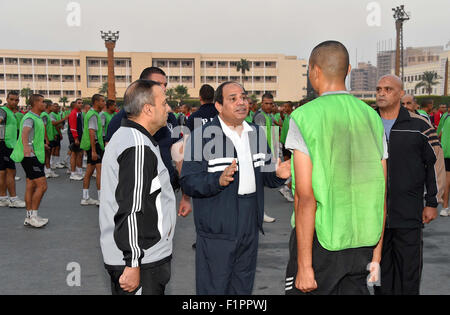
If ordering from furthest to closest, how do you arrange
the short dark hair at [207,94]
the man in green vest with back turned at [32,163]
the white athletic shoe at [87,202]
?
1. the white athletic shoe at [87,202]
2. the man in green vest with back turned at [32,163]
3. the short dark hair at [207,94]

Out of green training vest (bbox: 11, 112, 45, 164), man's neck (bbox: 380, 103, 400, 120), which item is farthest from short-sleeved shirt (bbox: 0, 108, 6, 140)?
man's neck (bbox: 380, 103, 400, 120)

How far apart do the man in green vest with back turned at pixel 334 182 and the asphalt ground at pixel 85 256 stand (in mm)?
2200

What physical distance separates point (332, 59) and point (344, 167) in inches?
22.5

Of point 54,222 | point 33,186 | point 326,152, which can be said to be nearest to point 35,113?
point 33,186

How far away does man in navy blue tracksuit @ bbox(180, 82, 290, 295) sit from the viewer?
3188 millimetres

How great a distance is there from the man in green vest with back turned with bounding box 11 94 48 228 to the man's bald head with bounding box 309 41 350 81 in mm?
5937

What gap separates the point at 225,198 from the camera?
127 inches

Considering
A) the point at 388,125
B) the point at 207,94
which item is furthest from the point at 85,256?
the point at 388,125

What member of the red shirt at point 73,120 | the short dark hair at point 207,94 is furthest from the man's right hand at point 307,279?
the red shirt at point 73,120

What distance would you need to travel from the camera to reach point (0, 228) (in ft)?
23.0

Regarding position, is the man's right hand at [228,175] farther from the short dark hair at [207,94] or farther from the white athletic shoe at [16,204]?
the white athletic shoe at [16,204]

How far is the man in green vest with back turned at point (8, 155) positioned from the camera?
865 centimetres

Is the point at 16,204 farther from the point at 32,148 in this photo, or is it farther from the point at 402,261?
the point at 402,261

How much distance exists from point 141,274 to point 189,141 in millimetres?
1204
